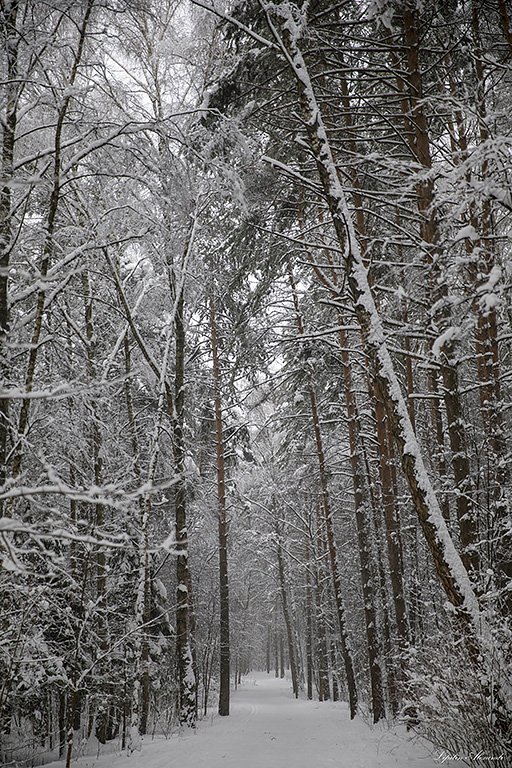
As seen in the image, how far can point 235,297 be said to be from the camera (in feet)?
38.9

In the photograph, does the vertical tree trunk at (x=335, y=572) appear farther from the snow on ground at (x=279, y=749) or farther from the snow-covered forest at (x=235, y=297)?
the snow on ground at (x=279, y=749)

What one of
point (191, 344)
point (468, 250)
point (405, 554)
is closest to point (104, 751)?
point (405, 554)

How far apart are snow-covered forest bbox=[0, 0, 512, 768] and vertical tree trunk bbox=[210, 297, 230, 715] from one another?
109mm

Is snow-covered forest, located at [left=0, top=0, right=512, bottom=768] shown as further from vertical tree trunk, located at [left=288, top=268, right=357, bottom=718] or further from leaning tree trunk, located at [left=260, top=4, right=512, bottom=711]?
vertical tree trunk, located at [left=288, top=268, right=357, bottom=718]

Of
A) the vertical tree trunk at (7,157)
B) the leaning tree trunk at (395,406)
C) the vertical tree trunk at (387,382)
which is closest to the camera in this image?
the leaning tree trunk at (395,406)

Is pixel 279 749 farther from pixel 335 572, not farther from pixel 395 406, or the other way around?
pixel 395 406

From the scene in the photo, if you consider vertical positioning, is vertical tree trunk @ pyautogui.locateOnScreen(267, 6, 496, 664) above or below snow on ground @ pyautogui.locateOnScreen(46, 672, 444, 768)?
above

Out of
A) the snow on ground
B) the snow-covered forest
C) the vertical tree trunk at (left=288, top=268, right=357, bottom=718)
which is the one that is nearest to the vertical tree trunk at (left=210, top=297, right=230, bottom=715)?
the snow-covered forest

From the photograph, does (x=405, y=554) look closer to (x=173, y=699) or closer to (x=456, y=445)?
(x=456, y=445)

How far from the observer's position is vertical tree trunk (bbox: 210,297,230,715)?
13.0 m

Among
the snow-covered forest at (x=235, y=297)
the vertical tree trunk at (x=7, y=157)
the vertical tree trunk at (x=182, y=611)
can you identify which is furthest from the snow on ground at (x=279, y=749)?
the vertical tree trunk at (x=7, y=157)

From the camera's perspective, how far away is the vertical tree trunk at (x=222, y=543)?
1296 centimetres

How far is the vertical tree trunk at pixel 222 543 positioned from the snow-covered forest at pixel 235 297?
0.11 m

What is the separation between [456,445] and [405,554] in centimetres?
721
